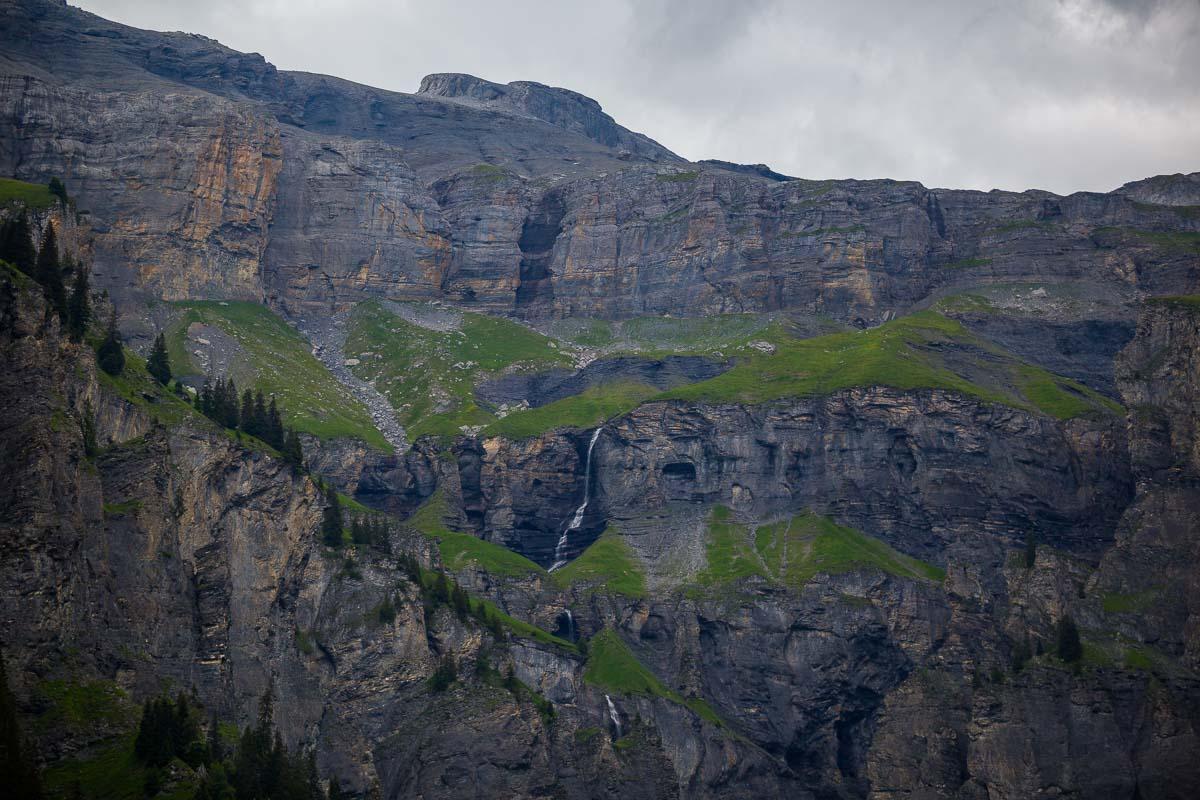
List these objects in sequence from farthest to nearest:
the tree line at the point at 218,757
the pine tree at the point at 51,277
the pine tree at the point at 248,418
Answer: the pine tree at the point at 248,418, the pine tree at the point at 51,277, the tree line at the point at 218,757

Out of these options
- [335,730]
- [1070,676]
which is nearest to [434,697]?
[335,730]

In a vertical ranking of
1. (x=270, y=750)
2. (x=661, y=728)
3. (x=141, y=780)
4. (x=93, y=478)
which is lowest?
(x=661, y=728)

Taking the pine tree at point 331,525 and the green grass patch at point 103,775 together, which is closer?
the green grass patch at point 103,775

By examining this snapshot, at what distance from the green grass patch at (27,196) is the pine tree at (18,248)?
25.3 metres

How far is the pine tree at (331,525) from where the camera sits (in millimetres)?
174000

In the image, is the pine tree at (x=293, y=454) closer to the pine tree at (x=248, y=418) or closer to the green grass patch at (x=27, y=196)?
the pine tree at (x=248, y=418)

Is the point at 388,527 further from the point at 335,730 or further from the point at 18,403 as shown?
the point at 18,403

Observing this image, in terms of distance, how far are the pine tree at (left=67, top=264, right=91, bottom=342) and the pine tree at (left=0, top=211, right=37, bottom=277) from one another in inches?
209

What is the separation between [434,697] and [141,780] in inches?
2593

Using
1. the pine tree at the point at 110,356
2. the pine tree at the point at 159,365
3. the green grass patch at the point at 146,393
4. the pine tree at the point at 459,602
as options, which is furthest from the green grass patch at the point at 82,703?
the pine tree at the point at 159,365

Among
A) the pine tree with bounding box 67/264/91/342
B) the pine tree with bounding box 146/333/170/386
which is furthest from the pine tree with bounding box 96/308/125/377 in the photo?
the pine tree with bounding box 146/333/170/386

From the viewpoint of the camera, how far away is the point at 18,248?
133m

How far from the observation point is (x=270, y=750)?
13262 cm

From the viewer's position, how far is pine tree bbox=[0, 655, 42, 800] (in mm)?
87188
